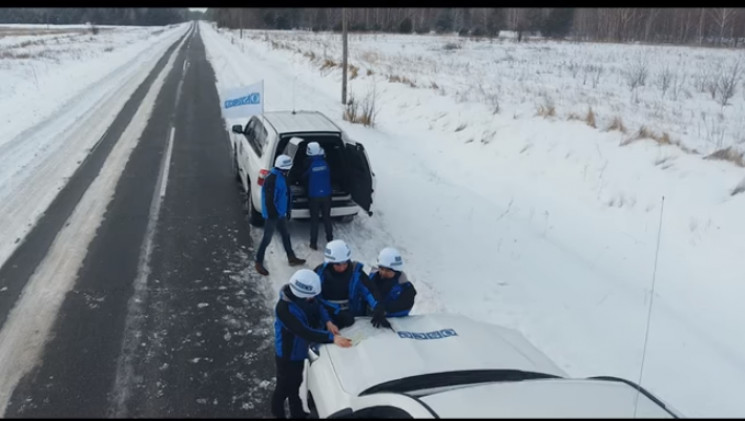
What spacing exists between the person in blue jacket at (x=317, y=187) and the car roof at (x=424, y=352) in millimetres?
3773

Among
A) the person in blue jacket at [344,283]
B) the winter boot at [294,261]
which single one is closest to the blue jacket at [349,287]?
the person in blue jacket at [344,283]

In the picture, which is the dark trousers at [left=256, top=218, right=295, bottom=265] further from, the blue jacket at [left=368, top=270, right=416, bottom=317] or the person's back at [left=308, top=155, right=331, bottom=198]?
the blue jacket at [left=368, top=270, right=416, bottom=317]

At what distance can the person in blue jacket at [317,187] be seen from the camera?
8.52m

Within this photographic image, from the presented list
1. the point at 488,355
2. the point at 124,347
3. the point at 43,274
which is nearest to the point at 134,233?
the point at 43,274

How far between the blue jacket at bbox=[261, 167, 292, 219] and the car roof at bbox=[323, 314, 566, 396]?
3.27 meters

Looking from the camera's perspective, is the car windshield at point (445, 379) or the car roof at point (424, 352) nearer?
the car windshield at point (445, 379)

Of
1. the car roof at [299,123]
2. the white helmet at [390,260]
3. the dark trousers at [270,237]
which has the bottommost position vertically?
the dark trousers at [270,237]

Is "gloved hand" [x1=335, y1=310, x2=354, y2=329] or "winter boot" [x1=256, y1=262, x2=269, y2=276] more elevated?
"gloved hand" [x1=335, y1=310, x2=354, y2=329]

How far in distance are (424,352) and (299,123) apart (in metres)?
6.06

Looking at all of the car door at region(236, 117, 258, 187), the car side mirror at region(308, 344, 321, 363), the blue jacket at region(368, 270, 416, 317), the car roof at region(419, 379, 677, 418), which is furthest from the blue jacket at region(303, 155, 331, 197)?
the car roof at region(419, 379, 677, 418)

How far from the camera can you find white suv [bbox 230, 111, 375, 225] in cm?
898

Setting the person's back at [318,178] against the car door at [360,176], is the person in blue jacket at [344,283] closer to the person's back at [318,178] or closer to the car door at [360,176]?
the person's back at [318,178]

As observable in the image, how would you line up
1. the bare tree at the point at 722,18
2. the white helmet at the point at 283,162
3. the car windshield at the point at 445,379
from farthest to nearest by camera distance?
the bare tree at the point at 722,18 → the white helmet at the point at 283,162 → the car windshield at the point at 445,379

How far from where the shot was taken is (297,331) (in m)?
4.57
